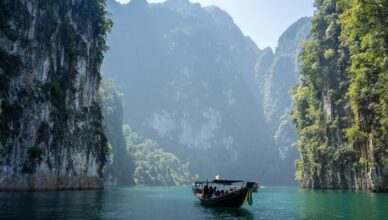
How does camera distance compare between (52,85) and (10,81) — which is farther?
(52,85)

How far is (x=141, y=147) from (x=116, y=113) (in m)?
35.4

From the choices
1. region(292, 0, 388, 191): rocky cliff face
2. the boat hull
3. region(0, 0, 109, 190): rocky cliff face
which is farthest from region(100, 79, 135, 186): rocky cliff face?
the boat hull

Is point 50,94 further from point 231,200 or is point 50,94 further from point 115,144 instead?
point 115,144

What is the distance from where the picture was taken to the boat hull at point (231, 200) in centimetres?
3381

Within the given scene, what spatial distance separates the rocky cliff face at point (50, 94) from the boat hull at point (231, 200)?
79.5 feet

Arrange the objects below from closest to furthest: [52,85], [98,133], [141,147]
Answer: [52,85]
[98,133]
[141,147]

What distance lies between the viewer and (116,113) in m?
158

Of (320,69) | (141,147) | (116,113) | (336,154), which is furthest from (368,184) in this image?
(141,147)

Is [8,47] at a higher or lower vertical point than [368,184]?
higher

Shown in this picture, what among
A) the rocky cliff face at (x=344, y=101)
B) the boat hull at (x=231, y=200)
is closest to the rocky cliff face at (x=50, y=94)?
the boat hull at (x=231, y=200)

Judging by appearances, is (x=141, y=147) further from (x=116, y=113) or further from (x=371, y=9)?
(x=371, y=9)

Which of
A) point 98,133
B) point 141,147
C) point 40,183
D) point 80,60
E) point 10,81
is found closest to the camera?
point 10,81

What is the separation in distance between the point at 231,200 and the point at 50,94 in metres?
32.6

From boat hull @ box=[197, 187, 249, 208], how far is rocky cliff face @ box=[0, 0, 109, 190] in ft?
79.5
